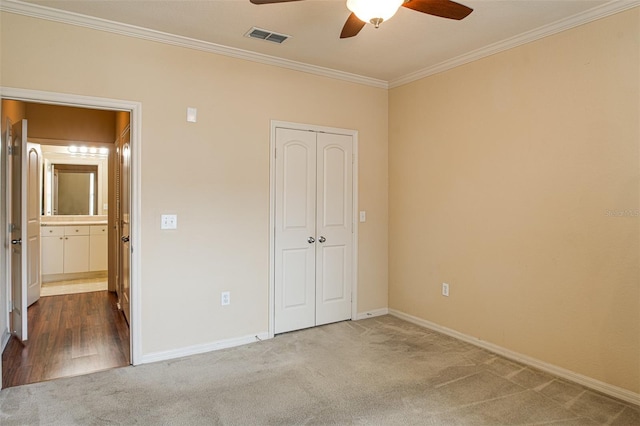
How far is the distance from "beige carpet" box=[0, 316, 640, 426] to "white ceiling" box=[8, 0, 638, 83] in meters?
2.73

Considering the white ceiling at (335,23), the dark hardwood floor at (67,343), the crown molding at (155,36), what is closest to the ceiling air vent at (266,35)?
the white ceiling at (335,23)

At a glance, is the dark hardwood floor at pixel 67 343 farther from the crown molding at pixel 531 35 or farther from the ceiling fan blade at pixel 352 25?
the crown molding at pixel 531 35

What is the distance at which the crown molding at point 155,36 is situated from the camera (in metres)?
2.73

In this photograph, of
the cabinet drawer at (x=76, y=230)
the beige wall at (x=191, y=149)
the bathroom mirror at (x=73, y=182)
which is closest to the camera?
the beige wall at (x=191, y=149)

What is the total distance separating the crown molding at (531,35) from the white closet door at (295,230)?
1.41 m

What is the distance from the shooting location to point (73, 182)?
7.08 m

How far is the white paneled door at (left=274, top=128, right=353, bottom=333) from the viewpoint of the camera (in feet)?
12.8

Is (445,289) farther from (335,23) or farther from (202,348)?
(335,23)

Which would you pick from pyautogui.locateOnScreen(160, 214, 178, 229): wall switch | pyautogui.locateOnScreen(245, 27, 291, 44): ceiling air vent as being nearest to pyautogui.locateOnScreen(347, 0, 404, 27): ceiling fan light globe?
pyautogui.locateOnScreen(245, 27, 291, 44): ceiling air vent

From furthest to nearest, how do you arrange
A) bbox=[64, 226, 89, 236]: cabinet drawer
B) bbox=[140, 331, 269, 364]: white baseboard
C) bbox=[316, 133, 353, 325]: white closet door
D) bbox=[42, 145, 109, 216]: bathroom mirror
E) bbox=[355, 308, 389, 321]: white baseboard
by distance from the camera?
bbox=[42, 145, 109, 216]: bathroom mirror, bbox=[64, 226, 89, 236]: cabinet drawer, bbox=[355, 308, 389, 321]: white baseboard, bbox=[316, 133, 353, 325]: white closet door, bbox=[140, 331, 269, 364]: white baseboard

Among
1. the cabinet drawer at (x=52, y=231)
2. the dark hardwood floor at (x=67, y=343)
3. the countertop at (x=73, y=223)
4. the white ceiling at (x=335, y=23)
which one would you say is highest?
the white ceiling at (x=335, y=23)

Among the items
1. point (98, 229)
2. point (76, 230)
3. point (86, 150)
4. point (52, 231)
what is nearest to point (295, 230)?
point (98, 229)

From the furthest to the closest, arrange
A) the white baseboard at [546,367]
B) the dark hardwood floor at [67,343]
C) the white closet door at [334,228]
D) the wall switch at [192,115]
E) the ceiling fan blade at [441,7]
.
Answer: the white closet door at [334,228] < the wall switch at [192,115] < the dark hardwood floor at [67,343] < the white baseboard at [546,367] < the ceiling fan blade at [441,7]

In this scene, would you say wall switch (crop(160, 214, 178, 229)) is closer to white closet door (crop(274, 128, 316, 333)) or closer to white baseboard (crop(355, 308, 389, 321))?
white closet door (crop(274, 128, 316, 333))
